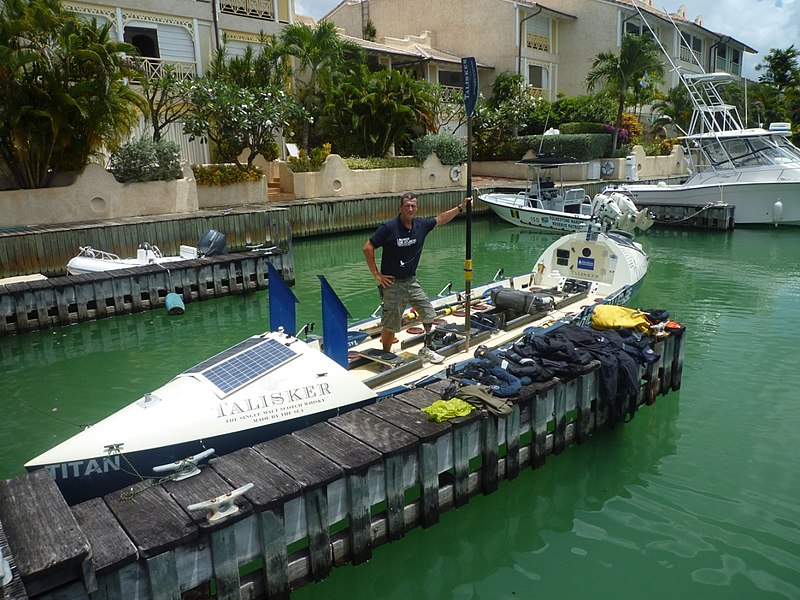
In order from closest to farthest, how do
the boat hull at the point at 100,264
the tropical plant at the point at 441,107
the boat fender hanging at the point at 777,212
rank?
the boat hull at the point at 100,264, the boat fender hanging at the point at 777,212, the tropical plant at the point at 441,107

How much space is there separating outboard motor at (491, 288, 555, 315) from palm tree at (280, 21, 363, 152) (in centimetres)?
2036

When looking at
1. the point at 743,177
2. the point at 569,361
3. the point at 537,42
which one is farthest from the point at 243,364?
the point at 537,42

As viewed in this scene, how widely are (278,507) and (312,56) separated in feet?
84.5

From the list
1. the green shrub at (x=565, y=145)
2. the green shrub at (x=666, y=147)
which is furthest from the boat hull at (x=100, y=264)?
the green shrub at (x=666, y=147)

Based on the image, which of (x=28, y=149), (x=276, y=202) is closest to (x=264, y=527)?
(x=28, y=149)

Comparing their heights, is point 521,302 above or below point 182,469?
above

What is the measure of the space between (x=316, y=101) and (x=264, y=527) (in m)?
27.9

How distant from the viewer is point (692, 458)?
25.4 feet

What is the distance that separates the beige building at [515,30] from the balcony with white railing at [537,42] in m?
0.06

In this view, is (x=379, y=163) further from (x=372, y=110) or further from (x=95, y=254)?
(x=95, y=254)

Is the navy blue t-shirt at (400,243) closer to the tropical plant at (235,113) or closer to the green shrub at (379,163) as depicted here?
the tropical plant at (235,113)

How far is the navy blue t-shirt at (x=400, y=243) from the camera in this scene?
26.1ft

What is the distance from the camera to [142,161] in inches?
831

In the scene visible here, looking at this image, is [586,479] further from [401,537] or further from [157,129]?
[157,129]
